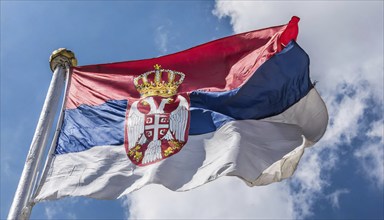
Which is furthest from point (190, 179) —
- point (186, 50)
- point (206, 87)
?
point (186, 50)

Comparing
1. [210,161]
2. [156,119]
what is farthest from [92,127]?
[210,161]

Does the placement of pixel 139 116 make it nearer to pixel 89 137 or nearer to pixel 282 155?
pixel 89 137

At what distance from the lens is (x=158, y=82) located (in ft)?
46.5

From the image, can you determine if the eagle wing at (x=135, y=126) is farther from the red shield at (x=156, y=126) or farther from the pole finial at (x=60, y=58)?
the pole finial at (x=60, y=58)

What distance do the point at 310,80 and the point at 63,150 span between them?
5510 mm

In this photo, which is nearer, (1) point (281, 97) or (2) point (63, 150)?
(2) point (63, 150)

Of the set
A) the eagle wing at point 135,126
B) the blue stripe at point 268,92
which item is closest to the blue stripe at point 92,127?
the eagle wing at point 135,126

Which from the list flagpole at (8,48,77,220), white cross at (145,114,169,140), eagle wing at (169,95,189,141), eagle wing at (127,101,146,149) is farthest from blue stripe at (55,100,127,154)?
eagle wing at (169,95,189,141)

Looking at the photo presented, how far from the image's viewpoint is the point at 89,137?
42.4ft

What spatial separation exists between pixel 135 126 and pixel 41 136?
199 centimetres

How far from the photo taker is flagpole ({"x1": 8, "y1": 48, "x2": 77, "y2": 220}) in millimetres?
10867

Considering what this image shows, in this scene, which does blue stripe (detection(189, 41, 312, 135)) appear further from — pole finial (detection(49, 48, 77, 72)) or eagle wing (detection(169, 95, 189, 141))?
pole finial (detection(49, 48, 77, 72))

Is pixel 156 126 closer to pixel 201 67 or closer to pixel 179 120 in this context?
pixel 179 120

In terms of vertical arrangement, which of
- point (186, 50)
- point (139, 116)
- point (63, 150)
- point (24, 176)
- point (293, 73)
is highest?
point (186, 50)
